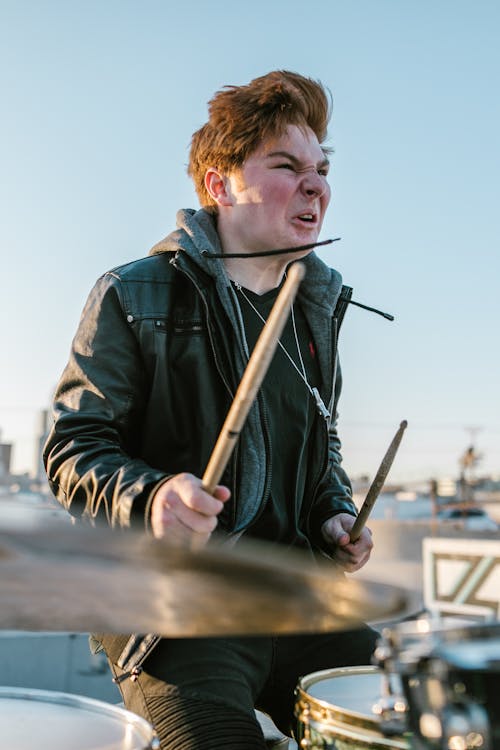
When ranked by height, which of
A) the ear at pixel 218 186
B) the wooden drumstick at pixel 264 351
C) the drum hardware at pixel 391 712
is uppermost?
the ear at pixel 218 186

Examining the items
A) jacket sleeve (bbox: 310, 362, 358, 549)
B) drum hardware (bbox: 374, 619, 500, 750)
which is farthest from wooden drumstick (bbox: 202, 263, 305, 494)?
jacket sleeve (bbox: 310, 362, 358, 549)

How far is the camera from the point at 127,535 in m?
0.91

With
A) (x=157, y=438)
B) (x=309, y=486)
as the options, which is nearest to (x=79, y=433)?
(x=157, y=438)

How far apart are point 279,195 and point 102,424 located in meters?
0.75

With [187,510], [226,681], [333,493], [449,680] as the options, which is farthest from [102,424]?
[449,680]

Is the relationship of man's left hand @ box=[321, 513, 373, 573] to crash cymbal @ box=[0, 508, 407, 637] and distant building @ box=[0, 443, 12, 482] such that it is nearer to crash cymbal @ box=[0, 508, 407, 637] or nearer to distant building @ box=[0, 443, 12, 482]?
crash cymbal @ box=[0, 508, 407, 637]

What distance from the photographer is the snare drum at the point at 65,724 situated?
3.63 feet

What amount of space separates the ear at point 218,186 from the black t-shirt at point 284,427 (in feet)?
0.88

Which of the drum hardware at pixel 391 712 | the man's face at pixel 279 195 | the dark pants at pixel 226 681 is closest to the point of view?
the drum hardware at pixel 391 712

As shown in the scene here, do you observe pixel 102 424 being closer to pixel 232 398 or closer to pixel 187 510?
pixel 232 398

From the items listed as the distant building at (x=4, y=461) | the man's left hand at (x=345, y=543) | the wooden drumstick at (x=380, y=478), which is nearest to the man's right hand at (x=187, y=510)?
the wooden drumstick at (x=380, y=478)

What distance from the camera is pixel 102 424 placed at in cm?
161

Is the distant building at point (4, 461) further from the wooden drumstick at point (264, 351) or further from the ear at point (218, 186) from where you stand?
the wooden drumstick at point (264, 351)

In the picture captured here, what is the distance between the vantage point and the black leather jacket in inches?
63.0
